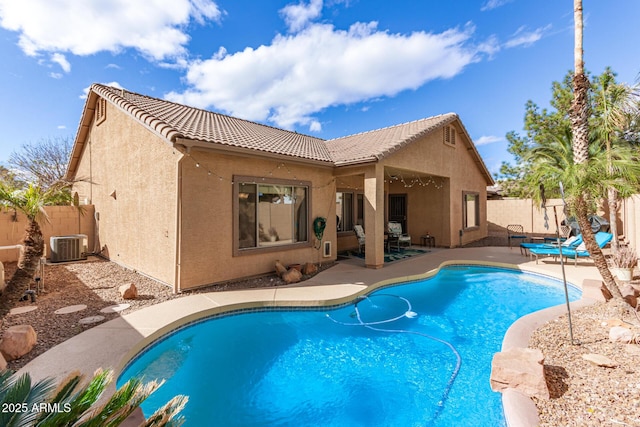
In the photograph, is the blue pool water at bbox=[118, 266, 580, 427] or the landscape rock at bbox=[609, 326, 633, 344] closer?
the blue pool water at bbox=[118, 266, 580, 427]

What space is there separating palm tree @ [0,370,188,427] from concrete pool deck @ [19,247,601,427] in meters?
2.26

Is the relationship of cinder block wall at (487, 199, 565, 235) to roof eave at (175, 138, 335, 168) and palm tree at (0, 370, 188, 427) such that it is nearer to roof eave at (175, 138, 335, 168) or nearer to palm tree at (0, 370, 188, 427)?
roof eave at (175, 138, 335, 168)

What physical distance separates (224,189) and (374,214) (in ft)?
16.2

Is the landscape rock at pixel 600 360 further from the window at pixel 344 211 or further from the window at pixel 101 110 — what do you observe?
the window at pixel 101 110

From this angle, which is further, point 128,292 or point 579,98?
point 128,292

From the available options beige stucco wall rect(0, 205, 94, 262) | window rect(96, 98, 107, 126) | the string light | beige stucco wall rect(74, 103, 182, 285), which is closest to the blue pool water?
beige stucco wall rect(74, 103, 182, 285)

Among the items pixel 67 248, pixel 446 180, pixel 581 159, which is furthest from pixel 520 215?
pixel 67 248

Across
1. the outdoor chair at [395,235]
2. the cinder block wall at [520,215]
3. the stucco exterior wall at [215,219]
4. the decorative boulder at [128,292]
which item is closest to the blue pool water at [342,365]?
the stucco exterior wall at [215,219]

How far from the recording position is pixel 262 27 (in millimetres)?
12070

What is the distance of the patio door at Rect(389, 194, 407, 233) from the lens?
16203 millimetres

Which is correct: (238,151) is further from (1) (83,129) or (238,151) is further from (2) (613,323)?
(1) (83,129)

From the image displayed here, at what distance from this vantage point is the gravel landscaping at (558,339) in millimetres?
3008

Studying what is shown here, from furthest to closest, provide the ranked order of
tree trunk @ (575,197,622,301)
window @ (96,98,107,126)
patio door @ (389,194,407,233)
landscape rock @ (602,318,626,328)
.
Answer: patio door @ (389,194,407,233) → window @ (96,98,107,126) → tree trunk @ (575,197,622,301) → landscape rock @ (602,318,626,328)

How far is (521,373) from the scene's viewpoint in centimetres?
336
